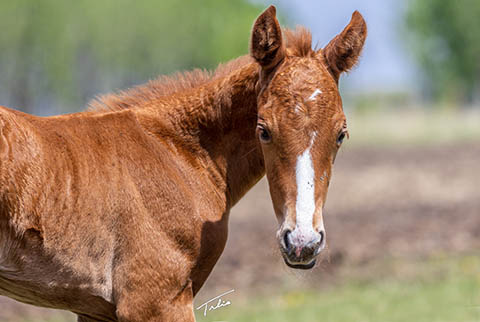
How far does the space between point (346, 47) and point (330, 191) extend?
1087 cm

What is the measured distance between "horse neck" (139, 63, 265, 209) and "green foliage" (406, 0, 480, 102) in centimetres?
5165

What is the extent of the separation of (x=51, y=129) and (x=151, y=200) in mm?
716

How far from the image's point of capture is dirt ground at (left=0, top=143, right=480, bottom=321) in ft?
28.3

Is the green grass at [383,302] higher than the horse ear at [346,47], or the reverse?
the horse ear at [346,47]

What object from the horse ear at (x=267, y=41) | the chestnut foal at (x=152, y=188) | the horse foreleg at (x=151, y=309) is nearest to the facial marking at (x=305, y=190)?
the chestnut foal at (x=152, y=188)

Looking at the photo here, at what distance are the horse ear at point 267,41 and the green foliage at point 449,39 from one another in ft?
170

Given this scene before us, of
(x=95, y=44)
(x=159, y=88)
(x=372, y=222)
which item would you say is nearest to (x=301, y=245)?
(x=159, y=88)

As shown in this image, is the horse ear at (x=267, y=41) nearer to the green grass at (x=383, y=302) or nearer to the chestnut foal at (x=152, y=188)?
the chestnut foal at (x=152, y=188)

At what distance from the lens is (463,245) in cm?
957

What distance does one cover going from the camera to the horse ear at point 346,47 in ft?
12.7

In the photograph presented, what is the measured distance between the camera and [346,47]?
Answer: 388cm

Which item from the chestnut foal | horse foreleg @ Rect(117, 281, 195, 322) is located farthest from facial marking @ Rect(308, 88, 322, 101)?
horse foreleg @ Rect(117, 281, 195, 322)

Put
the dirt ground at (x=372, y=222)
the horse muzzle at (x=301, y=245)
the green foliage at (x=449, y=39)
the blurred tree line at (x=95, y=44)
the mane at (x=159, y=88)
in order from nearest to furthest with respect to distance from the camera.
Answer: the horse muzzle at (x=301, y=245)
the mane at (x=159, y=88)
the dirt ground at (x=372, y=222)
the blurred tree line at (x=95, y=44)
the green foliage at (x=449, y=39)

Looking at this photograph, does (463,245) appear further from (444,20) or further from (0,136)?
(444,20)
